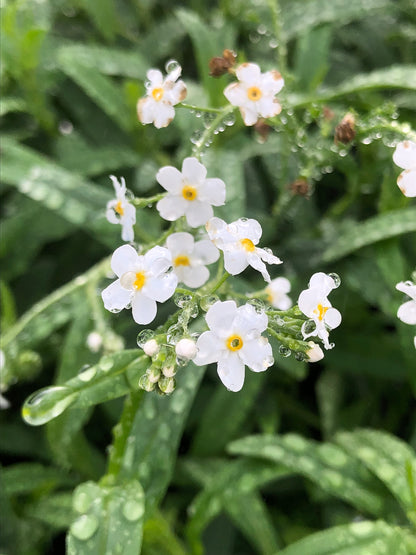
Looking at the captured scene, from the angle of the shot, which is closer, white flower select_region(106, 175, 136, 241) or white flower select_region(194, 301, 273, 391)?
white flower select_region(194, 301, 273, 391)

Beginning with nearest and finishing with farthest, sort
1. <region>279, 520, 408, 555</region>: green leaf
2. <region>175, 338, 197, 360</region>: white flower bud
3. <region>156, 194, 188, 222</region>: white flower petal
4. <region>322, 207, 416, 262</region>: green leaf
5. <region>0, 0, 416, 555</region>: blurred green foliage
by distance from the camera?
1. <region>175, 338, 197, 360</region>: white flower bud
2. <region>156, 194, 188, 222</region>: white flower petal
3. <region>279, 520, 408, 555</region>: green leaf
4. <region>0, 0, 416, 555</region>: blurred green foliage
5. <region>322, 207, 416, 262</region>: green leaf

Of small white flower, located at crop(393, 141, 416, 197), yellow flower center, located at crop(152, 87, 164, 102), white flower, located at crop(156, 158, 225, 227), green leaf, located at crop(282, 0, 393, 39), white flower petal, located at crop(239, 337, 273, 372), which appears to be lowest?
white flower petal, located at crop(239, 337, 273, 372)

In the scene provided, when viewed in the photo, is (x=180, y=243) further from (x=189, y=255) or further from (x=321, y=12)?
(x=321, y=12)

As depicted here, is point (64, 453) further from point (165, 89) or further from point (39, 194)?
point (165, 89)

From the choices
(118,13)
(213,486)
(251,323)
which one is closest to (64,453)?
(213,486)

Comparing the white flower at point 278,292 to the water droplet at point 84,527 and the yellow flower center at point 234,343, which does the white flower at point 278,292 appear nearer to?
the yellow flower center at point 234,343

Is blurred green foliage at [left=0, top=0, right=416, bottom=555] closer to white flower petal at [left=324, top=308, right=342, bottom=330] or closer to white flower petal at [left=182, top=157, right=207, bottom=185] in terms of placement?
white flower petal at [left=182, top=157, right=207, bottom=185]

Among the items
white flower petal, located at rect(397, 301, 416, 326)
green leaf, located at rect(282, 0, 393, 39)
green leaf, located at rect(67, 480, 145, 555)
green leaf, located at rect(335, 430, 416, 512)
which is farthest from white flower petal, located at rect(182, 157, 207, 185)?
green leaf, located at rect(282, 0, 393, 39)

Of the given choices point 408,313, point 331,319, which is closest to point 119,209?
point 331,319
